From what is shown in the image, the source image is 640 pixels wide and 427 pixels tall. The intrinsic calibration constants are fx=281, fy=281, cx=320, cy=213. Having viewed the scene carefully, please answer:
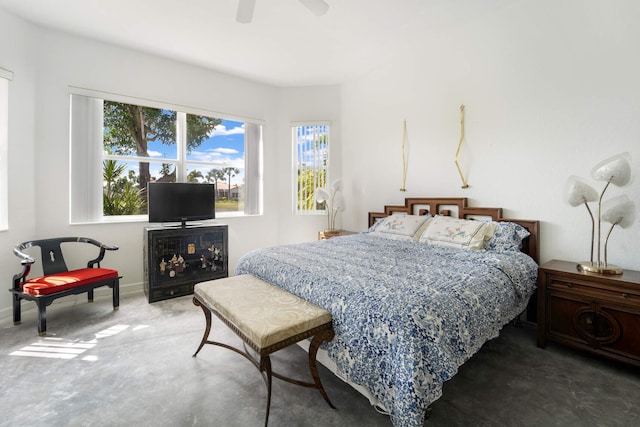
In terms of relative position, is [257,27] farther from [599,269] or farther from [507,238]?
[599,269]

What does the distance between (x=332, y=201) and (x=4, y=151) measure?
12.3 ft

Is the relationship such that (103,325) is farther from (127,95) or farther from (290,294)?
(127,95)

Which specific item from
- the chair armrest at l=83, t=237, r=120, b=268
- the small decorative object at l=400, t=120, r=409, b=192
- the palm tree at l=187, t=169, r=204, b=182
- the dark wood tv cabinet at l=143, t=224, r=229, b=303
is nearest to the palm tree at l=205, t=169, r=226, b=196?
the palm tree at l=187, t=169, r=204, b=182

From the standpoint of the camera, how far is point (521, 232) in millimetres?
2590

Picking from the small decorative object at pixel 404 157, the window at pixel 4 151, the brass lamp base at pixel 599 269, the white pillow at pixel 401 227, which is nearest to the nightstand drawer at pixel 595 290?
the brass lamp base at pixel 599 269

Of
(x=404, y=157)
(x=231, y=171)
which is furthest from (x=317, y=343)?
(x=231, y=171)

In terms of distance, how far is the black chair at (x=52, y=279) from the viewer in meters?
2.42

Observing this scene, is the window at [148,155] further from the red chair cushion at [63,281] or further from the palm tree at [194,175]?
the red chair cushion at [63,281]

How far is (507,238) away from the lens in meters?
2.51

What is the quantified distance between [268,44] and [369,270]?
2984 millimetres

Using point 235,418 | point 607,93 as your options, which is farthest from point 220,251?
point 607,93

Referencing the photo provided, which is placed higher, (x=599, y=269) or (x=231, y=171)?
(x=231, y=171)

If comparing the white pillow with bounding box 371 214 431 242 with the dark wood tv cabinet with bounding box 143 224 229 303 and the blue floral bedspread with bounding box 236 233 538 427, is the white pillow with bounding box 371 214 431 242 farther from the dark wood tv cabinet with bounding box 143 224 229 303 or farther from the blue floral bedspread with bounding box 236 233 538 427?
the dark wood tv cabinet with bounding box 143 224 229 303

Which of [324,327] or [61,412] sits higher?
[324,327]
